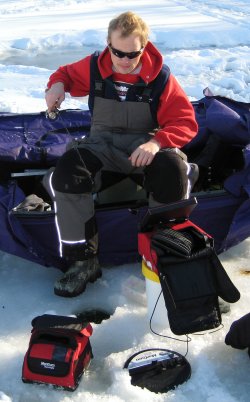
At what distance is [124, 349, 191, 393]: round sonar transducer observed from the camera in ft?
5.78

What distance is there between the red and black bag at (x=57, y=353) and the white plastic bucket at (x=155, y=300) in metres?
0.31

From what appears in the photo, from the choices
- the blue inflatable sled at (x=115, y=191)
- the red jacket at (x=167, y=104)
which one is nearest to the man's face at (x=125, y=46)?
the red jacket at (x=167, y=104)

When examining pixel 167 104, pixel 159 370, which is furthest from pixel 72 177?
pixel 159 370

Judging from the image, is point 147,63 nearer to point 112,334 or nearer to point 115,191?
point 115,191

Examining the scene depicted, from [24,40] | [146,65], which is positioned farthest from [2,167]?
[24,40]

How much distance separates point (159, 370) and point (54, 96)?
1.33m

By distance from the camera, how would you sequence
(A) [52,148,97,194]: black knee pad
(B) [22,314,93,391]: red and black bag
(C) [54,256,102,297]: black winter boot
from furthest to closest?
(C) [54,256,102,297]: black winter boot < (A) [52,148,97,194]: black knee pad < (B) [22,314,93,391]: red and black bag

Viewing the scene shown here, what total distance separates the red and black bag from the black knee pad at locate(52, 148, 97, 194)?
61cm

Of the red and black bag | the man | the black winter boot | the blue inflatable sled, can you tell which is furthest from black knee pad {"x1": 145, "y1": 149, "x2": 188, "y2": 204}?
the red and black bag

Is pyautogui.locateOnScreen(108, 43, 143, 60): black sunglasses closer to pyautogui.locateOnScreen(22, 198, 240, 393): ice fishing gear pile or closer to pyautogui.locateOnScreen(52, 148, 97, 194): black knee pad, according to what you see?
pyautogui.locateOnScreen(52, 148, 97, 194): black knee pad

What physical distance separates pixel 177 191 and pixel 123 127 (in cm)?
49

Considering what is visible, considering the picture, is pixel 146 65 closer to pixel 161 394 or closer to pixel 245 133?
pixel 245 133

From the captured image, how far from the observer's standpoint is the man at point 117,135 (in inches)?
85.7

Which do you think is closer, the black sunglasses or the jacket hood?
the black sunglasses
